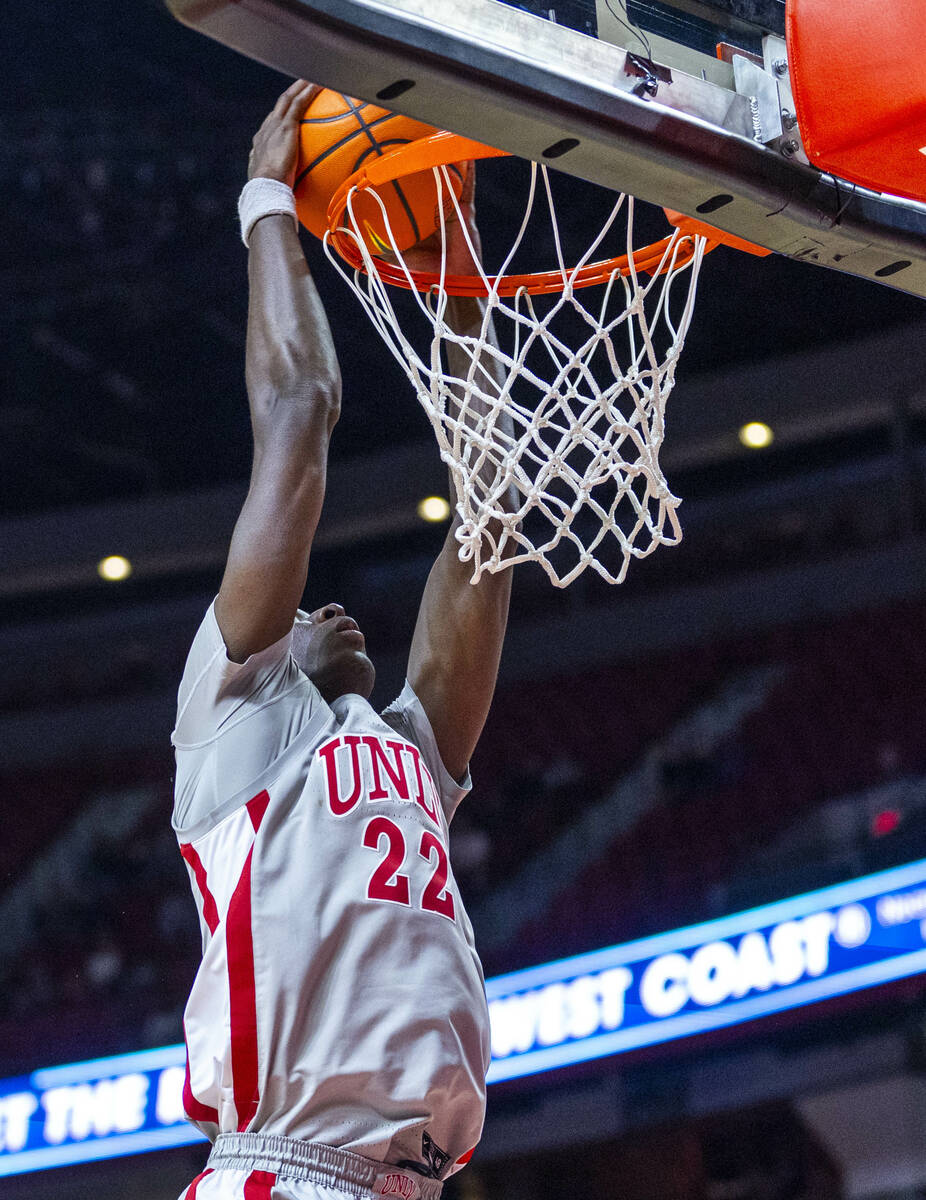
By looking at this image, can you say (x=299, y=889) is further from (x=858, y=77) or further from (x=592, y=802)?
(x=592, y=802)

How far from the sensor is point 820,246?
90.7 inches

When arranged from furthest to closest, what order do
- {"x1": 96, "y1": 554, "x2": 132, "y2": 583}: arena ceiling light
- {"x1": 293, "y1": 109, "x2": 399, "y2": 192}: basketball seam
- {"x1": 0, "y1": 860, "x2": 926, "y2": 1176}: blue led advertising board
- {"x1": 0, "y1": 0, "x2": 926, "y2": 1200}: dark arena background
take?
{"x1": 96, "y1": 554, "x2": 132, "y2": 583}: arena ceiling light
{"x1": 0, "y1": 0, "x2": 926, "y2": 1200}: dark arena background
{"x1": 0, "y1": 860, "x2": 926, "y2": 1176}: blue led advertising board
{"x1": 293, "y1": 109, "x2": 399, "y2": 192}: basketball seam

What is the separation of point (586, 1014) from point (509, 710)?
2875mm

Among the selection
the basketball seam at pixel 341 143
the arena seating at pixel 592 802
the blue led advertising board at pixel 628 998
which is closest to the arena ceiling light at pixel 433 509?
the arena seating at pixel 592 802

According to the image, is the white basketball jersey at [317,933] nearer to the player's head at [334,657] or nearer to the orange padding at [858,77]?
the player's head at [334,657]

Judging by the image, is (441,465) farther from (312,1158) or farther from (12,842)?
(312,1158)

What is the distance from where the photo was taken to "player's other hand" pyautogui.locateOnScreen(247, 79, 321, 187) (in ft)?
8.57

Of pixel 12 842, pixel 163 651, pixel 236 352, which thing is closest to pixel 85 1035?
pixel 12 842

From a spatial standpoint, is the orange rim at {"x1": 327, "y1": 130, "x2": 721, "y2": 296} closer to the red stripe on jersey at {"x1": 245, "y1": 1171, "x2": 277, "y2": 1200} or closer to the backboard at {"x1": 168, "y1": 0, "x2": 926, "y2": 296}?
the backboard at {"x1": 168, "y1": 0, "x2": 926, "y2": 296}

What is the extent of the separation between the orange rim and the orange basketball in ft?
Result: 0.12

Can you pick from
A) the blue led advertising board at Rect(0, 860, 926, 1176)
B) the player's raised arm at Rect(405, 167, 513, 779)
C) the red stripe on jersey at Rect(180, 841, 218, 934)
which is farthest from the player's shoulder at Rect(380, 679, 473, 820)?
the blue led advertising board at Rect(0, 860, 926, 1176)

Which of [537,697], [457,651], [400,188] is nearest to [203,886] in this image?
[457,651]

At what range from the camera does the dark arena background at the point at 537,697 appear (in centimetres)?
695

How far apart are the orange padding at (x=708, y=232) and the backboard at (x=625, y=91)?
Result: 2.3 inches
